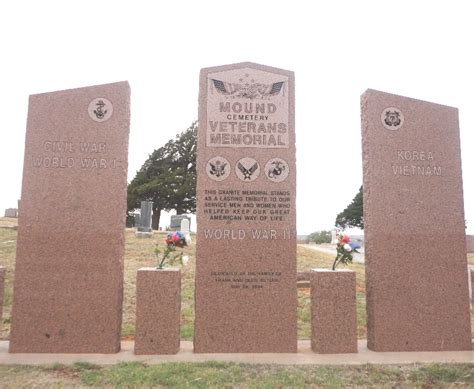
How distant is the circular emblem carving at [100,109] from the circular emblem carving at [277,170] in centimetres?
215

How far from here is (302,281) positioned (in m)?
9.62

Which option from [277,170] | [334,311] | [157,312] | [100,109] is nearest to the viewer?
[157,312]

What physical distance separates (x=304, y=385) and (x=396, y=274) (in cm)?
222

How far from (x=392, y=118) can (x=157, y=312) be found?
3.91 meters

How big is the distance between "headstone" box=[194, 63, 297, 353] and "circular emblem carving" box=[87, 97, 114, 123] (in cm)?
118

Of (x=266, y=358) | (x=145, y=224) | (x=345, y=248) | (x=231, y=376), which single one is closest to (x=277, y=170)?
(x=345, y=248)

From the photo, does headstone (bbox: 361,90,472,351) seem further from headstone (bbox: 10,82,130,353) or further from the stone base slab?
headstone (bbox: 10,82,130,353)

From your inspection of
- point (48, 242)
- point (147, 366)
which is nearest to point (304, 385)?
point (147, 366)

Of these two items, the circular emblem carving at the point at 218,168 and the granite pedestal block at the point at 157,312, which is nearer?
the granite pedestal block at the point at 157,312

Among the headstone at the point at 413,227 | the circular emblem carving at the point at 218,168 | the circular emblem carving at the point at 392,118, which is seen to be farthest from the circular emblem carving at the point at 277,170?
the circular emblem carving at the point at 392,118

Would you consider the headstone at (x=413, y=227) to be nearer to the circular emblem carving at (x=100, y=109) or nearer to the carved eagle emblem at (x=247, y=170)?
the carved eagle emblem at (x=247, y=170)

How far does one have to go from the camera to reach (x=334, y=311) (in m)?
5.27

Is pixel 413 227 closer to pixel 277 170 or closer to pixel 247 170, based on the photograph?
pixel 277 170

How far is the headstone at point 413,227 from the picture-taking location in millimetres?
5492
